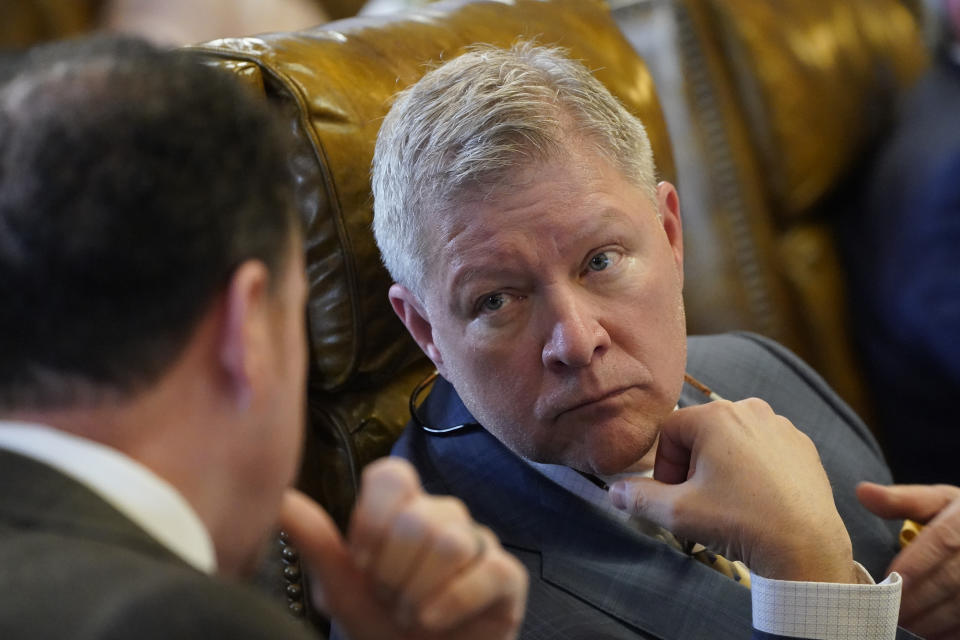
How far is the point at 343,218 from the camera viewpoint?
1380mm

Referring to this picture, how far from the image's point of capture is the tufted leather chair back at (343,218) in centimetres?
137

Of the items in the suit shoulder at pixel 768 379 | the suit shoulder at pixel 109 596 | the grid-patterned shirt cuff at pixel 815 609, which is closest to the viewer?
the suit shoulder at pixel 109 596

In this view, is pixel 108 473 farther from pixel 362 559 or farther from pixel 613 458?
pixel 613 458

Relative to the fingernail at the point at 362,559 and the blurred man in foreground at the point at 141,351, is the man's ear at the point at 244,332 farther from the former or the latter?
the fingernail at the point at 362,559

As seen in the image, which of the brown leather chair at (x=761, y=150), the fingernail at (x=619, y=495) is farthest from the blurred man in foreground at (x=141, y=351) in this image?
the brown leather chair at (x=761, y=150)

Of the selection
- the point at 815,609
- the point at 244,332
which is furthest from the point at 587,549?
the point at 244,332

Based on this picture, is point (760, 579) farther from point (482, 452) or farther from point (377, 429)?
point (377, 429)

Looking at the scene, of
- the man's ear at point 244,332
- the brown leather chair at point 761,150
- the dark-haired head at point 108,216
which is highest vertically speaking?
the dark-haired head at point 108,216

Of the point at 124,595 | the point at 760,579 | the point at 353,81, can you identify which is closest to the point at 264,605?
the point at 124,595

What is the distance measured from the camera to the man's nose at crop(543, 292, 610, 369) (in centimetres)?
118

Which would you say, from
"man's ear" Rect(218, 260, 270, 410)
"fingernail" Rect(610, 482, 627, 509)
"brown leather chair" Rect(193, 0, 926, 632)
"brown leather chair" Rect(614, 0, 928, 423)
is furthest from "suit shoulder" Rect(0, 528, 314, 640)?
"brown leather chair" Rect(614, 0, 928, 423)

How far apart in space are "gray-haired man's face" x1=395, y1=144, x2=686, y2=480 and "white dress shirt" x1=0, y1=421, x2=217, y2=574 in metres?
0.61

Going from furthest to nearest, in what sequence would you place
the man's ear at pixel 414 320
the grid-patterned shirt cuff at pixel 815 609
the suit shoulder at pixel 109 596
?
the man's ear at pixel 414 320 < the grid-patterned shirt cuff at pixel 815 609 < the suit shoulder at pixel 109 596

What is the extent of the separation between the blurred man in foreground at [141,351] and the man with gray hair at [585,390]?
1.69 feet
